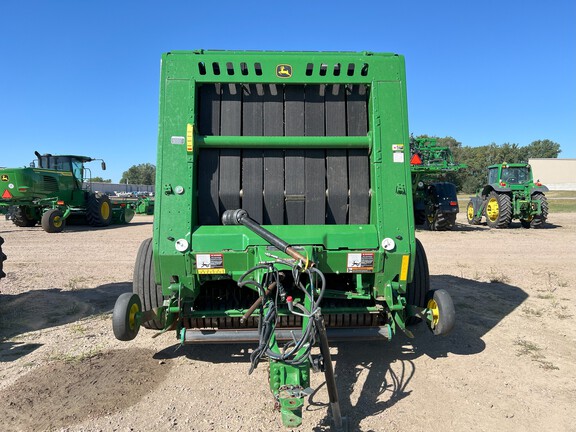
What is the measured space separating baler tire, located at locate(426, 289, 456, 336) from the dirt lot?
43 centimetres

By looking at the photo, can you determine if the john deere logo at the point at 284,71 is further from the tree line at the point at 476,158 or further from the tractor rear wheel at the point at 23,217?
the tree line at the point at 476,158

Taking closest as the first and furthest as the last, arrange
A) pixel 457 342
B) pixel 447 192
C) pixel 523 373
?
1. pixel 523 373
2. pixel 457 342
3. pixel 447 192

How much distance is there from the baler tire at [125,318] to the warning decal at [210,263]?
0.56 m

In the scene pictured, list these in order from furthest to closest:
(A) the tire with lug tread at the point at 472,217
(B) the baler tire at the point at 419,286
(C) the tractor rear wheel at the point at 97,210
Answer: (A) the tire with lug tread at the point at 472,217, (C) the tractor rear wheel at the point at 97,210, (B) the baler tire at the point at 419,286

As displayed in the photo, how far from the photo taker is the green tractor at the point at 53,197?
46.3 feet

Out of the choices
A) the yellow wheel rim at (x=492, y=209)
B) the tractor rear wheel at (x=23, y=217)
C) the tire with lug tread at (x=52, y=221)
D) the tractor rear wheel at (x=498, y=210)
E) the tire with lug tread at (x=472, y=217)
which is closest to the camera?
the tire with lug tread at (x=52, y=221)

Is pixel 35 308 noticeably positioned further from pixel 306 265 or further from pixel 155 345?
pixel 306 265

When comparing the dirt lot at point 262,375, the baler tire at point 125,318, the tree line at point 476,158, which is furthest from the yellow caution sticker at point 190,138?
the tree line at point 476,158

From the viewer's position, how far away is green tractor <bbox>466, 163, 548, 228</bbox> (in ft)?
50.8

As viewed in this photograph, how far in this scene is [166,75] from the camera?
11.6 feet

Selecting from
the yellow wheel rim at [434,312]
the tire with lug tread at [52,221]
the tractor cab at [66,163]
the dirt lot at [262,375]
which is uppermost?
the tractor cab at [66,163]

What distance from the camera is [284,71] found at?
3.65 m

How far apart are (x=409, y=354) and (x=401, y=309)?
2.82 ft

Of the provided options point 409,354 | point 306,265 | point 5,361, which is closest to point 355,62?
point 306,265
